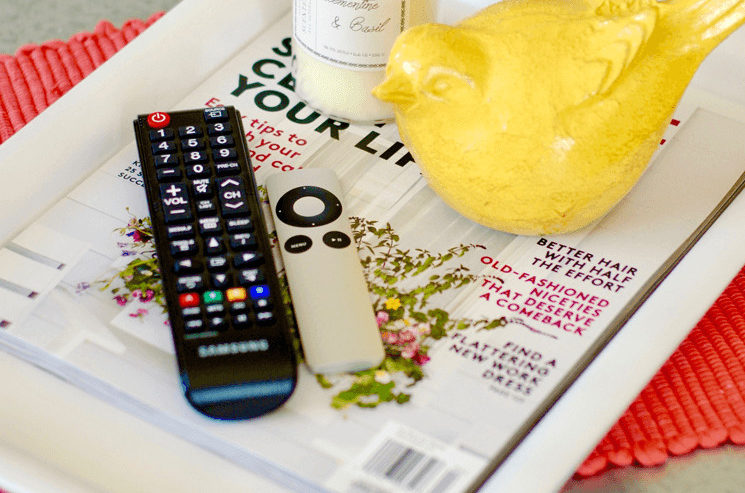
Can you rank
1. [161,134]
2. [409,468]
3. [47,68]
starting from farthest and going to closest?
[47,68] < [161,134] < [409,468]

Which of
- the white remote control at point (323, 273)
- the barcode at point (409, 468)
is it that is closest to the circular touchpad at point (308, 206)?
the white remote control at point (323, 273)

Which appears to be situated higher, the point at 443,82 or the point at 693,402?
the point at 443,82

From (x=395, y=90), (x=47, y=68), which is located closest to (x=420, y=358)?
(x=395, y=90)

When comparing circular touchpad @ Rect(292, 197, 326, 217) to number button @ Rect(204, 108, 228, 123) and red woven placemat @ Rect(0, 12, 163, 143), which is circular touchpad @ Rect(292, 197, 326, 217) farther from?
red woven placemat @ Rect(0, 12, 163, 143)

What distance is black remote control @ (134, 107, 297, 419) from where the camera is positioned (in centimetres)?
37

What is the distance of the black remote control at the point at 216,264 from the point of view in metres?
0.37

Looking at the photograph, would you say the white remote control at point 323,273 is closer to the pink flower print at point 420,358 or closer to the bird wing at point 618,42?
the pink flower print at point 420,358

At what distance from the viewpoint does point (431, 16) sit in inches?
20.1

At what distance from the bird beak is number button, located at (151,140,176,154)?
0.38 ft

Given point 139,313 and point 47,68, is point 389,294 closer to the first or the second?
point 139,313

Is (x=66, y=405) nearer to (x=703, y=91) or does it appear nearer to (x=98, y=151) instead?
(x=98, y=151)

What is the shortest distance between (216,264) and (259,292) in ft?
0.07

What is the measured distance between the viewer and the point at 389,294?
0.43m

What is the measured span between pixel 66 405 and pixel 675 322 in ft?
0.84
